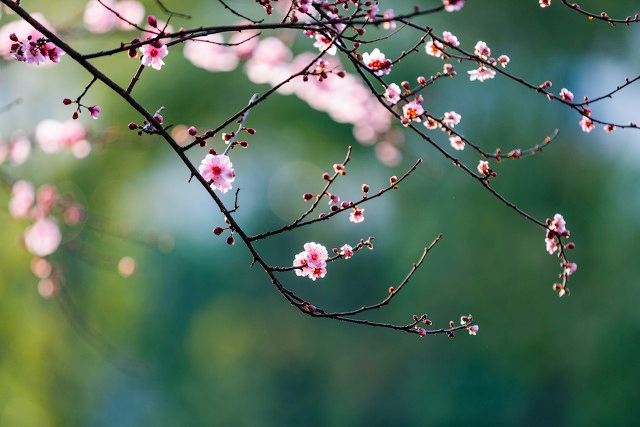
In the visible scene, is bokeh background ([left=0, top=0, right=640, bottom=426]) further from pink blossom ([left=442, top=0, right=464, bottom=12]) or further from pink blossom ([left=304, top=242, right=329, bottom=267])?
pink blossom ([left=442, top=0, right=464, bottom=12])

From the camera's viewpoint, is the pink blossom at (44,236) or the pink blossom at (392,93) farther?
the pink blossom at (44,236)

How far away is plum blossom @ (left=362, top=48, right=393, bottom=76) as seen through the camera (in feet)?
5.10

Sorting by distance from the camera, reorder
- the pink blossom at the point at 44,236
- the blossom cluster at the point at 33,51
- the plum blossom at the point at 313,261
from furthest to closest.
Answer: the pink blossom at the point at 44,236
the plum blossom at the point at 313,261
the blossom cluster at the point at 33,51

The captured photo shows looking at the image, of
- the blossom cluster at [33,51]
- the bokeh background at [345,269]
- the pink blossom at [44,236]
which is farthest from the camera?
the bokeh background at [345,269]

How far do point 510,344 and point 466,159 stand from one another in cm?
206

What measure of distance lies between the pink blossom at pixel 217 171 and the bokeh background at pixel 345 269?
5.72m

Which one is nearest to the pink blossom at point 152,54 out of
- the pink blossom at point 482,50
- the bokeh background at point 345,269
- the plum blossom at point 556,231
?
the pink blossom at point 482,50

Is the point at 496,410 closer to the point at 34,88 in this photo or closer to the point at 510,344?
the point at 510,344

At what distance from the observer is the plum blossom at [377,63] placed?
1556 millimetres


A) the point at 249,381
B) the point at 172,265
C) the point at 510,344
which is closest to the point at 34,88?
the point at 172,265

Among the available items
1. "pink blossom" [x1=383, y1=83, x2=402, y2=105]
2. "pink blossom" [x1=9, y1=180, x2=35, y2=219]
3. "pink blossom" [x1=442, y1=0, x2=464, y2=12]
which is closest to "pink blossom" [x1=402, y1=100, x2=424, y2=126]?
"pink blossom" [x1=383, y1=83, x2=402, y2=105]

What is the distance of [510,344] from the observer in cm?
727

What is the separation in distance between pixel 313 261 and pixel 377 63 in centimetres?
49

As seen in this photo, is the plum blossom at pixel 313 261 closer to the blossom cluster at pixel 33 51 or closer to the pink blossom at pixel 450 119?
the pink blossom at pixel 450 119
